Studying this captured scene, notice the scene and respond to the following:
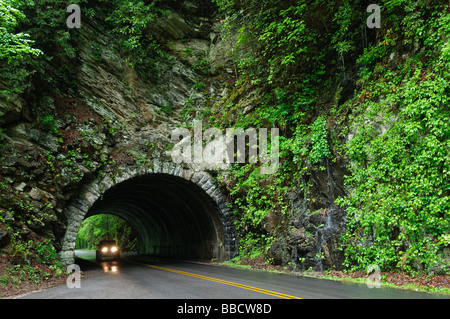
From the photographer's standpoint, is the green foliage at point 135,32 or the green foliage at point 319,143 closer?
the green foliage at point 319,143

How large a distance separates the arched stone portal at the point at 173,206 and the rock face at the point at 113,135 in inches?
5.5

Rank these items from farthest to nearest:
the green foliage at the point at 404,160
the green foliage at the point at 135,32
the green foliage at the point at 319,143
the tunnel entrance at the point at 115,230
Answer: the tunnel entrance at the point at 115,230 → the green foliage at the point at 135,32 → the green foliage at the point at 319,143 → the green foliage at the point at 404,160

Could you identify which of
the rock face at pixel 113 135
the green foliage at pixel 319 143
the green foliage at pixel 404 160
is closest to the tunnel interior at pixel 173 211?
the rock face at pixel 113 135

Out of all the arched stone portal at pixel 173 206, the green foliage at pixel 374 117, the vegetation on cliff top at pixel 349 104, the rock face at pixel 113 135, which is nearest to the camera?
the green foliage at pixel 374 117

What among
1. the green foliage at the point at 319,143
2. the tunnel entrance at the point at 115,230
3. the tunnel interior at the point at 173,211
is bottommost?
the tunnel entrance at the point at 115,230

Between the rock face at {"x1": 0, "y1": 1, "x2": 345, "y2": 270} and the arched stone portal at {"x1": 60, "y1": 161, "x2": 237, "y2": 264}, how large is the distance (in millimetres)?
138

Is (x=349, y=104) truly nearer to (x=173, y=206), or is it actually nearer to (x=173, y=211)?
(x=173, y=206)

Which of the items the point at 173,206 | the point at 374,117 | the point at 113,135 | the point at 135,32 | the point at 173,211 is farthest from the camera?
the point at 173,211

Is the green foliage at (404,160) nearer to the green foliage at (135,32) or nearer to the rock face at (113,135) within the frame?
the rock face at (113,135)

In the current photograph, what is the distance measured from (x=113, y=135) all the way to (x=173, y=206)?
7.44 meters

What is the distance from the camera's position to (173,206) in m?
→ 20.8

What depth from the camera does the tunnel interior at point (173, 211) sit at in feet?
55.9

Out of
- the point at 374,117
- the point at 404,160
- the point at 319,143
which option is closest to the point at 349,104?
the point at 374,117
